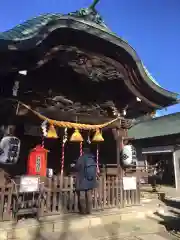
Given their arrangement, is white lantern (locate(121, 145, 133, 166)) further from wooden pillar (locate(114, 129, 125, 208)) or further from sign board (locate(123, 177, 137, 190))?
sign board (locate(123, 177, 137, 190))

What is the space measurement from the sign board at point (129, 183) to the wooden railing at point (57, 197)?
15 centimetres

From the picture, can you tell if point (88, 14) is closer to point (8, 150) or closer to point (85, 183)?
point (8, 150)

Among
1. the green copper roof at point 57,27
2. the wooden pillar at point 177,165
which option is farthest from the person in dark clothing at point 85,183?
the wooden pillar at point 177,165

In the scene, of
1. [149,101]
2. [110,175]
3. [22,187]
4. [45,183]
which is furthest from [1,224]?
[149,101]

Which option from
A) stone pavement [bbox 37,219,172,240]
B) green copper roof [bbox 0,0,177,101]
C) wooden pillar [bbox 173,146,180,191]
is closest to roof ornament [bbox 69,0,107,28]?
green copper roof [bbox 0,0,177,101]

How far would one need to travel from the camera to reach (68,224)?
612cm

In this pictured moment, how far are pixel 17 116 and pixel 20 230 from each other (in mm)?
2948

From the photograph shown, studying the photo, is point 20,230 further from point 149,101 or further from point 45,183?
point 149,101

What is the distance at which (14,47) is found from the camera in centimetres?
599

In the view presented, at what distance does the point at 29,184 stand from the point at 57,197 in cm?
103

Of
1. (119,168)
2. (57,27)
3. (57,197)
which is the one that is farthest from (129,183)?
(57,27)

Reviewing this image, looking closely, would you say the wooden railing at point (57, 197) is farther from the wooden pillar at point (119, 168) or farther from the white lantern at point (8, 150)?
the white lantern at point (8, 150)

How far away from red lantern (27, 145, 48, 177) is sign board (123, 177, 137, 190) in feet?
9.23

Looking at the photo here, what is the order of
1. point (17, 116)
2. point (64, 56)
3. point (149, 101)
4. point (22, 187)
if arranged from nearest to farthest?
point (22, 187) < point (17, 116) < point (64, 56) < point (149, 101)
